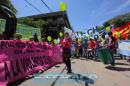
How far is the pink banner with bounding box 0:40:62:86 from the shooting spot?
9.02 m

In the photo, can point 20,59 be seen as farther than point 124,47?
No

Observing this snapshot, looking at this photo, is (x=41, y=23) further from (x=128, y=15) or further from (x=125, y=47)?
(x=128, y=15)

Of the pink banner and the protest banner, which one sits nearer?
the pink banner

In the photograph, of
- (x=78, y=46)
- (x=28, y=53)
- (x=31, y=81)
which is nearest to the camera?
(x=31, y=81)

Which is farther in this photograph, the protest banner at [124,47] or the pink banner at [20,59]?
the protest banner at [124,47]

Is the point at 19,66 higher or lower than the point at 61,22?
lower

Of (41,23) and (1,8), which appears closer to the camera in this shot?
(1,8)

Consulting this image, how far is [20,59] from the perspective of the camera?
34.5ft

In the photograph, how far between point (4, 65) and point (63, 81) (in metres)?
2.06

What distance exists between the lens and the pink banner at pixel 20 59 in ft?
29.6

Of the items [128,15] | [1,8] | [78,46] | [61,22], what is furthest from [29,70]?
[128,15]

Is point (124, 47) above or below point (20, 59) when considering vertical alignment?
above

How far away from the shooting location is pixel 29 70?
11148mm

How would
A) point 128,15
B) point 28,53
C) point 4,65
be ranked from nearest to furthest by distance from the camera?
point 4,65 < point 28,53 < point 128,15
